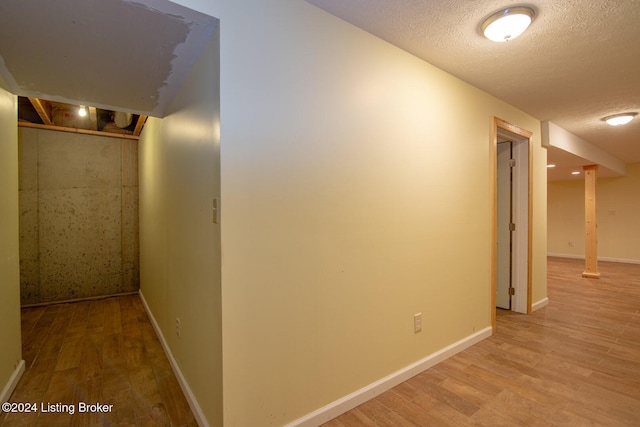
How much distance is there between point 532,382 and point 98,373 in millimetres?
3296

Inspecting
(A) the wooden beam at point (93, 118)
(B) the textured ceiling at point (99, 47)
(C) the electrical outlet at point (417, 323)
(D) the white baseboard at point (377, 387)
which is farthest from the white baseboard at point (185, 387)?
(A) the wooden beam at point (93, 118)

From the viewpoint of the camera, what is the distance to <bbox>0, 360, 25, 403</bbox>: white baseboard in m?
1.94

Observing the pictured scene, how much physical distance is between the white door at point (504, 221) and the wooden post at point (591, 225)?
3.46m

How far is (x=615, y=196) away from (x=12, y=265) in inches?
439

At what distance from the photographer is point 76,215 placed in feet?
14.3

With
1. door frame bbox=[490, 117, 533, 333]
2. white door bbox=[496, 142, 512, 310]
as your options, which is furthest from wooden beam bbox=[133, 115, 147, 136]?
white door bbox=[496, 142, 512, 310]

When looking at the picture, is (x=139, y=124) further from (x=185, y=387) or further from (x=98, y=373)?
(x=185, y=387)

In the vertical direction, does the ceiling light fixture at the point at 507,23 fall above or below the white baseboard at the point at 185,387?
above

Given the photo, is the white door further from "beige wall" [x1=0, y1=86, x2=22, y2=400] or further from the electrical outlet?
"beige wall" [x1=0, y1=86, x2=22, y2=400]

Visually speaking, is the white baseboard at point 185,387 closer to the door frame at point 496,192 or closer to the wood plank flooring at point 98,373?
the wood plank flooring at point 98,373

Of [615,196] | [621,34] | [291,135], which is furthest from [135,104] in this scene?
[615,196]

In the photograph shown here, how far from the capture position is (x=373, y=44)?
200 cm

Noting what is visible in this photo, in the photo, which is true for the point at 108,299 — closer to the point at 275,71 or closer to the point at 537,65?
the point at 275,71

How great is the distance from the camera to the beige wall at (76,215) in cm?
407
